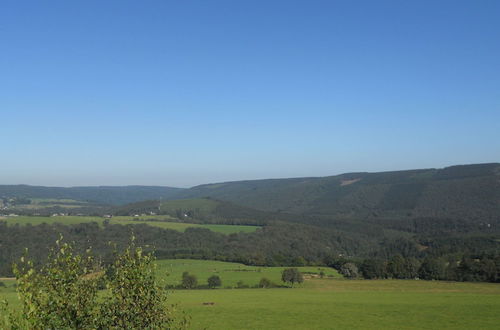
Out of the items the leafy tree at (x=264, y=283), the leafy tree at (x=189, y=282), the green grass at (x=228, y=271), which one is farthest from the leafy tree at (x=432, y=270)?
the leafy tree at (x=189, y=282)

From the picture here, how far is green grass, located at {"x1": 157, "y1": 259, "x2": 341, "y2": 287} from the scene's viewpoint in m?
114

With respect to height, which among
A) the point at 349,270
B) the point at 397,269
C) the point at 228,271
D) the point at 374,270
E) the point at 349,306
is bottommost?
the point at 228,271

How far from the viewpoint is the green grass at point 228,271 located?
114 metres

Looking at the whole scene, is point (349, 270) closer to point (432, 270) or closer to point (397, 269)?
point (397, 269)

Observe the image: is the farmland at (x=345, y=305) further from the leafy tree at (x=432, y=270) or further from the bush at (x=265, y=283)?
the leafy tree at (x=432, y=270)

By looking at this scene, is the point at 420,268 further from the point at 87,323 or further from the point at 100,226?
the point at 100,226

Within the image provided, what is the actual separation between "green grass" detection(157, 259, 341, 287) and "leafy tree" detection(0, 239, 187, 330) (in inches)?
3385

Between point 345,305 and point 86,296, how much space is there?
223 ft

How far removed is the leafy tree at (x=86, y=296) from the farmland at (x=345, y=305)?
123 ft

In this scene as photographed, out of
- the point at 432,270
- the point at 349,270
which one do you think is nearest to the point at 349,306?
the point at 432,270

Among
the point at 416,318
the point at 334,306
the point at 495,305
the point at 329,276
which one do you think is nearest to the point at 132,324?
the point at 416,318

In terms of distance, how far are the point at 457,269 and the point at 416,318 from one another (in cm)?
5384

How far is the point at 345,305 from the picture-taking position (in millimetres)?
79500

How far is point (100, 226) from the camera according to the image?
19312 cm
